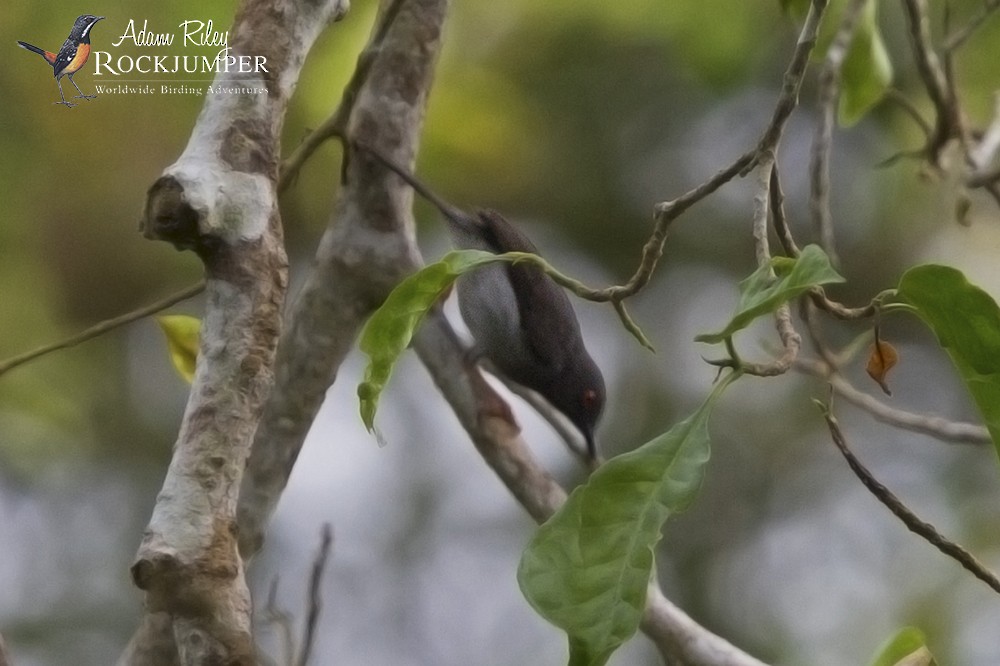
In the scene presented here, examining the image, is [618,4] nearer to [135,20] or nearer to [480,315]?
[480,315]

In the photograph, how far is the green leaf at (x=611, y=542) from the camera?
42.3 inches

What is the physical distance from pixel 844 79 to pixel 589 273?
2.31 metres

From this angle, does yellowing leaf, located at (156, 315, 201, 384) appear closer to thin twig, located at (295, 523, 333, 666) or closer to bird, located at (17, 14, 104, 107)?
thin twig, located at (295, 523, 333, 666)

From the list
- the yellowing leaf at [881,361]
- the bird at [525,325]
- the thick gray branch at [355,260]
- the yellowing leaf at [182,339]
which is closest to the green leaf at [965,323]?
the yellowing leaf at [881,361]

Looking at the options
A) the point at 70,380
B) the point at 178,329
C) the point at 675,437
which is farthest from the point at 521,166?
the point at 675,437

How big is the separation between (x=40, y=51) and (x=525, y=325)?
4.41 feet

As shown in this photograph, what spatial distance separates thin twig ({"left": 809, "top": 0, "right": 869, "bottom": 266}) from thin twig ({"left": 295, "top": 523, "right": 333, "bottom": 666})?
95cm

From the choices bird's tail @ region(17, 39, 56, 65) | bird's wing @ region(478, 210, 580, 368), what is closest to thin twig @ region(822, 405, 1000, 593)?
bird's wing @ region(478, 210, 580, 368)

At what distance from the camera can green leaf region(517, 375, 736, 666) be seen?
107 centimetres

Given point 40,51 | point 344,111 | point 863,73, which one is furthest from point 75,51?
point 863,73

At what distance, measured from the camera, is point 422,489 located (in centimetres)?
467

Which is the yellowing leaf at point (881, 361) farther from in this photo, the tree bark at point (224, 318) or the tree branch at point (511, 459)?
the tree bark at point (224, 318)

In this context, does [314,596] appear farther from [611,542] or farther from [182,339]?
[611,542]

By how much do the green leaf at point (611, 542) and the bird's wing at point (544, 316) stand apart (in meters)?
1.70
